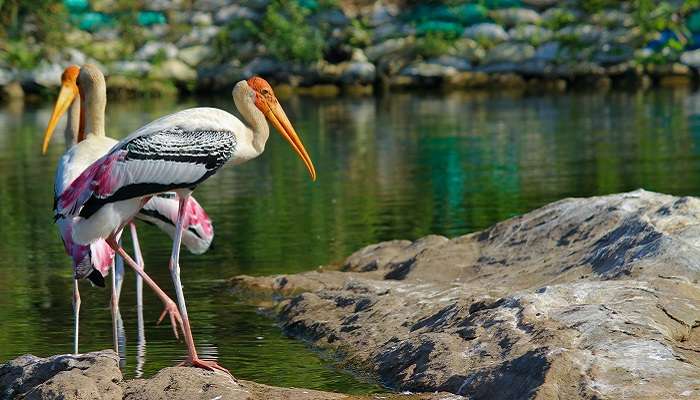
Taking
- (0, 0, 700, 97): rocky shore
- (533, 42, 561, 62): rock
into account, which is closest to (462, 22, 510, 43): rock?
(0, 0, 700, 97): rocky shore

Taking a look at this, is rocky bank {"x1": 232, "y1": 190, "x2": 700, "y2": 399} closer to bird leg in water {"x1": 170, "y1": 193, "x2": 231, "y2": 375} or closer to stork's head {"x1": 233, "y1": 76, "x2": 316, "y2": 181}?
bird leg in water {"x1": 170, "y1": 193, "x2": 231, "y2": 375}

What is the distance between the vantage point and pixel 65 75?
9.73 metres

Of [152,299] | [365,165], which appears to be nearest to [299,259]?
[152,299]

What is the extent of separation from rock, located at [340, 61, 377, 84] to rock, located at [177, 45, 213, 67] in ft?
10.4

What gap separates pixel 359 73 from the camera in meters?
32.5

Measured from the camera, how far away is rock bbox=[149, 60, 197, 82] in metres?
33.3

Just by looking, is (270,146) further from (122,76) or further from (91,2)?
(91,2)

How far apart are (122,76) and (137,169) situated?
87.4ft

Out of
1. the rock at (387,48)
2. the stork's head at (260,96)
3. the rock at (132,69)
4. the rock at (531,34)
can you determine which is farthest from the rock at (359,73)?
the stork's head at (260,96)

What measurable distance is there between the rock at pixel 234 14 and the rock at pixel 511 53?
5780 millimetres

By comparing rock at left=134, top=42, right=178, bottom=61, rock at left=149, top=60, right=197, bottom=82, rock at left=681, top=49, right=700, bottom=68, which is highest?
rock at left=134, top=42, right=178, bottom=61

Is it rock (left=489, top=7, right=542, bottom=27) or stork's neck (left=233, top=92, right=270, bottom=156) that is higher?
rock (left=489, top=7, right=542, bottom=27)

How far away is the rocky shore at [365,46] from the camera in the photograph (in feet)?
104

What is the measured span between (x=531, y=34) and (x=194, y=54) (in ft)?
24.4
